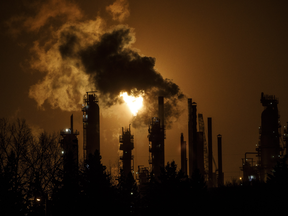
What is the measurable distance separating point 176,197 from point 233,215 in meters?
10.9

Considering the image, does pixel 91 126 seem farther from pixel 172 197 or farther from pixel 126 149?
pixel 172 197

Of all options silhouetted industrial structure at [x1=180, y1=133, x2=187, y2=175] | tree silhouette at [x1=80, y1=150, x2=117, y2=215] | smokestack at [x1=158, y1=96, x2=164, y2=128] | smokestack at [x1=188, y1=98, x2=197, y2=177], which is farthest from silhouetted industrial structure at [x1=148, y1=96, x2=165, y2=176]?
tree silhouette at [x1=80, y1=150, x2=117, y2=215]

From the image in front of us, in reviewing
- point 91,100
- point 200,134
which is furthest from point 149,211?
point 200,134

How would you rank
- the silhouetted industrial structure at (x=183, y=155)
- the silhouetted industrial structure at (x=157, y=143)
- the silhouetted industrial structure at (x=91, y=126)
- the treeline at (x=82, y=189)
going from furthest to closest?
the silhouetted industrial structure at (x=183, y=155), the silhouetted industrial structure at (x=157, y=143), the silhouetted industrial structure at (x=91, y=126), the treeline at (x=82, y=189)

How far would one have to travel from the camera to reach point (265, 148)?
68312 millimetres

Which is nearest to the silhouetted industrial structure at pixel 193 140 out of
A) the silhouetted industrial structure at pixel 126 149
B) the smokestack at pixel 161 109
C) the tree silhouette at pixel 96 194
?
the smokestack at pixel 161 109

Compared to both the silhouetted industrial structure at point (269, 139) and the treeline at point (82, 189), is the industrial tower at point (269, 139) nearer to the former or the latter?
the silhouetted industrial structure at point (269, 139)

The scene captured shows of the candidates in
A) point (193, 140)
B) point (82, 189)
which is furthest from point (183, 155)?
point (82, 189)

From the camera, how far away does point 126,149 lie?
A: 61844mm

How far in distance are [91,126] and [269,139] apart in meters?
28.8

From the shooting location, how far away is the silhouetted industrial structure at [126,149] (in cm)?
6100

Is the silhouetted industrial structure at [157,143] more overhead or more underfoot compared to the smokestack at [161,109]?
more underfoot

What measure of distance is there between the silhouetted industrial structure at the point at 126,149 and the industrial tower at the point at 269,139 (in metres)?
21.0

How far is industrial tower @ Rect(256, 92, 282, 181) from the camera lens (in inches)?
2665
